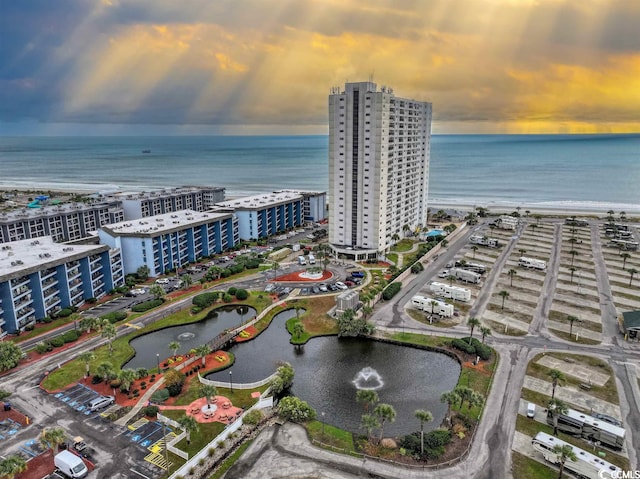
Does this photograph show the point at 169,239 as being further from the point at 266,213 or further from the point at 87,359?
the point at 87,359

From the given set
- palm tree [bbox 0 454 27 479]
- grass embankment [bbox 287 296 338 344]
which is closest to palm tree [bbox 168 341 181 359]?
grass embankment [bbox 287 296 338 344]

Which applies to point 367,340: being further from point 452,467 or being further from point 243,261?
point 243,261

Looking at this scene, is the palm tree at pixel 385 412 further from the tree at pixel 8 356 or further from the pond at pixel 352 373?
the tree at pixel 8 356

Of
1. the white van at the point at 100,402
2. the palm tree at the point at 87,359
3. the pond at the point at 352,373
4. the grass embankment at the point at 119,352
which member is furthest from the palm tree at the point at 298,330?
the palm tree at the point at 87,359

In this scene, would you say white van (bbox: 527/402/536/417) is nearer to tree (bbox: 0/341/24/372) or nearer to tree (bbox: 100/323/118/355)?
tree (bbox: 100/323/118/355)

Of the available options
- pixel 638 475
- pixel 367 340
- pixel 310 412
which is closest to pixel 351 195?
pixel 367 340

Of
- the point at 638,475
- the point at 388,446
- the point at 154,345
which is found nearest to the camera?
the point at 638,475

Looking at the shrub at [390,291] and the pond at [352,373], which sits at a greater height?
the shrub at [390,291]
